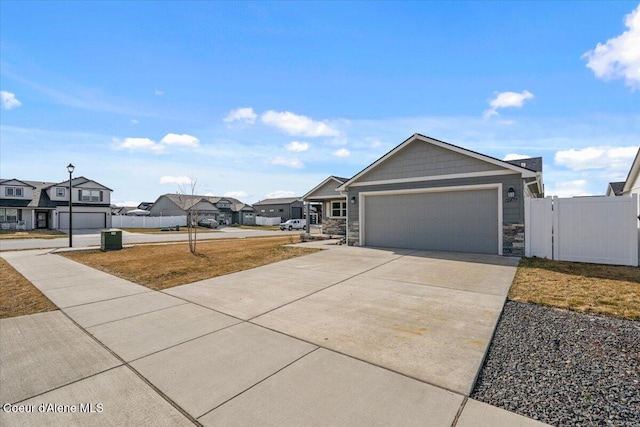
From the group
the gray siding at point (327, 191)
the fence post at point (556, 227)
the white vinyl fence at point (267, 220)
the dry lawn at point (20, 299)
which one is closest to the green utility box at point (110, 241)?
the dry lawn at point (20, 299)

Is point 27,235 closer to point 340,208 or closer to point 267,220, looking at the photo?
point 340,208

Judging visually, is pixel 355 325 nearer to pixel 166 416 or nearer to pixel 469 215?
pixel 166 416

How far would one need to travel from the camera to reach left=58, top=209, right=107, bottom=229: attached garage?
1331 inches

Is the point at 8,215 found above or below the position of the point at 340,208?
below

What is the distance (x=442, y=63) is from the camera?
35.8ft

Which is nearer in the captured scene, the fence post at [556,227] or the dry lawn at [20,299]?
the dry lawn at [20,299]

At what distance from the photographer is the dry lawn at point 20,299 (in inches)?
215

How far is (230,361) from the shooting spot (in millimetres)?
3373

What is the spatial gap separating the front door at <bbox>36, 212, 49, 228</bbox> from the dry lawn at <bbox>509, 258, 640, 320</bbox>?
45.3 metres

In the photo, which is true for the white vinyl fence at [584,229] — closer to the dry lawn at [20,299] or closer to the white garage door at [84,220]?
the dry lawn at [20,299]

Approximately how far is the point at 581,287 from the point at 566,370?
4.25 metres

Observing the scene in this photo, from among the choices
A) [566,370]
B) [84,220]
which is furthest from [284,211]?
[566,370]

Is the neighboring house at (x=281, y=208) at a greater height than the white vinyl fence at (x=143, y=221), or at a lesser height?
greater

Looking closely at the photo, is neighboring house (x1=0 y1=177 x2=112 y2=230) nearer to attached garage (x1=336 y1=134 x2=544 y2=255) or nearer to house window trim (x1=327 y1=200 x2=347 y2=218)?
house window trim (x1=327 y1=200 x2=347 y2=218)
